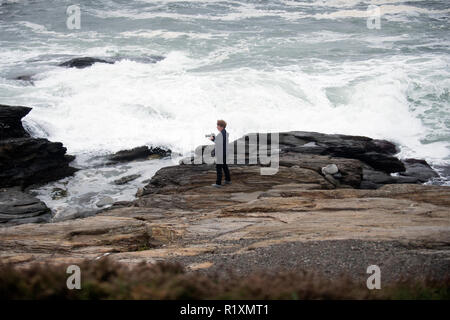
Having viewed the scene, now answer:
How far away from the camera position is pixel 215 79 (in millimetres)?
23281

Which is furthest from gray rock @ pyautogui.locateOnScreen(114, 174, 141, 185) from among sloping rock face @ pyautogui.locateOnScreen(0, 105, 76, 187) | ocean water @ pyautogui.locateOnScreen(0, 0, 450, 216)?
sloping rock face @ pyautogui.locateOnScreen(0, 105, 76, 187)

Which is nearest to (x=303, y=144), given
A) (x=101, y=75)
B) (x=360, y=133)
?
(x=360, y=133)

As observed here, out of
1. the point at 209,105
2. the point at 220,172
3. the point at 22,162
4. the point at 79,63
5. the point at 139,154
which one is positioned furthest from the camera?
the point at 79,63

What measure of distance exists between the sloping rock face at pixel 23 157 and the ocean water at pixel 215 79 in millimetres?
573

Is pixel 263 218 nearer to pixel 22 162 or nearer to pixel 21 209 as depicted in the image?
pixel 21 209

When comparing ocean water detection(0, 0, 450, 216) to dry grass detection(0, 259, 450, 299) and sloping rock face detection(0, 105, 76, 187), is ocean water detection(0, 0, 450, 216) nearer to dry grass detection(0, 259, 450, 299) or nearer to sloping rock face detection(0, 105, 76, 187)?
sloping rock face detection(0, 105, 76, 187)

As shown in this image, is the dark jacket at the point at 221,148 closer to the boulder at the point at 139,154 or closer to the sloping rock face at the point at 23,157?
the boulder at the point at 139,154

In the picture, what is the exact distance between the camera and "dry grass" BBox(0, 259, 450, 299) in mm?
3793

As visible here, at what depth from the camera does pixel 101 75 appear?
23875 mm

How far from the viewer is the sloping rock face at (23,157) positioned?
526 inches

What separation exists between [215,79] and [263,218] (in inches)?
610

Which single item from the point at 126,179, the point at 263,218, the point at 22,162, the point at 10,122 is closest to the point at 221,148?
the point at 263,218

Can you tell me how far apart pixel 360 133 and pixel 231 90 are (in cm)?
673

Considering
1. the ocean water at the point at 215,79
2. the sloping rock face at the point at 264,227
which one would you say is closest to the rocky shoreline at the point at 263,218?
the sloping rock face at the point at 264,227
